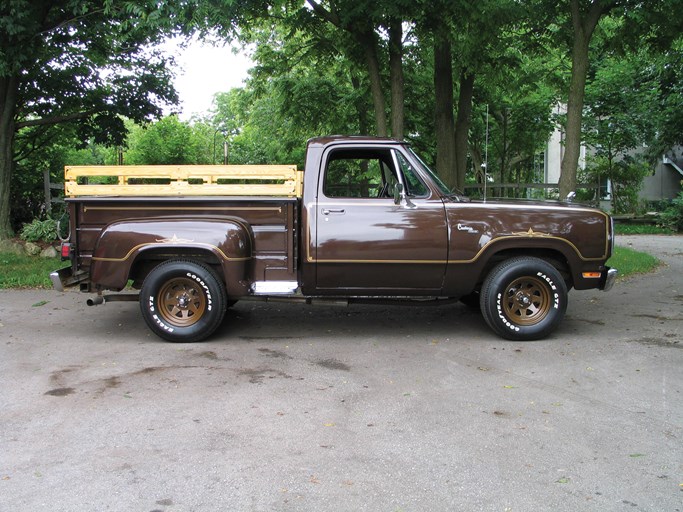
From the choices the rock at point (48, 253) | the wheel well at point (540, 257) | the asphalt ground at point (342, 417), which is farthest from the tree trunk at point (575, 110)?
the rock at point (48, 253)

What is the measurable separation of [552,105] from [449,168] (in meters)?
11.7

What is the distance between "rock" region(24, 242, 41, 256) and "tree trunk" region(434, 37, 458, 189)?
8287mm

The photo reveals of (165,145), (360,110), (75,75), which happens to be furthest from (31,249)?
(360,110)

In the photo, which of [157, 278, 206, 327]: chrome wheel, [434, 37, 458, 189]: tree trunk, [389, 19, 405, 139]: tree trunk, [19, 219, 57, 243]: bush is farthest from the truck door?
[19, 219, 57, 243]: bush

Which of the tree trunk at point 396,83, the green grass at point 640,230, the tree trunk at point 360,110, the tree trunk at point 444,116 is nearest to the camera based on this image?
the tree trunk at point 396,83

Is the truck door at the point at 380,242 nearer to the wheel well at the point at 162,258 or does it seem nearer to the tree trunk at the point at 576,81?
the wheel well at the point at 162,258

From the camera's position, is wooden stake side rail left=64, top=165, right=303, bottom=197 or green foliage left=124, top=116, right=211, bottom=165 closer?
wooden stake side rail left=64, top=165, right=303, bottom=197

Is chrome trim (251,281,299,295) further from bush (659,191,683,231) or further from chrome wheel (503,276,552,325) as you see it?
bush (659,191,683,231)

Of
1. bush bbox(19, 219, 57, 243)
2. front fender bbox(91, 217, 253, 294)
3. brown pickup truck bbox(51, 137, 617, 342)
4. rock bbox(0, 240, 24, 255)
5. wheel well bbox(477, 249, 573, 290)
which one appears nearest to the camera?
front fender bbox(91, 217, 253, 294)

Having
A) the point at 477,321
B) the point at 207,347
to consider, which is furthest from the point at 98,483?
the point at 477,321

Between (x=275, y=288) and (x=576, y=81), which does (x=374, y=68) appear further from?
(x=275, y=288)

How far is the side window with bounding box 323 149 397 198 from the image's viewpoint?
7.28 metres

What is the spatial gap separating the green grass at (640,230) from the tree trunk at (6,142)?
1693 cm

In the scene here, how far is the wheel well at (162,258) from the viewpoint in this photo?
7023 millimetres
